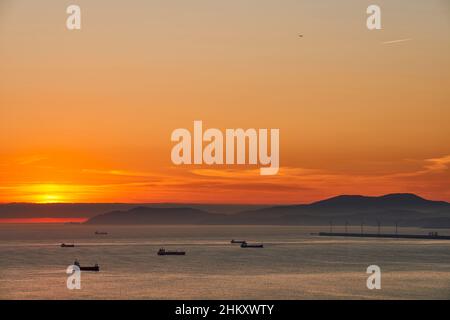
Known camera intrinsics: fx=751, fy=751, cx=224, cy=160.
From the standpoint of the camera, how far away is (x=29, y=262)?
118m

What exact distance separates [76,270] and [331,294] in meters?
39.8
